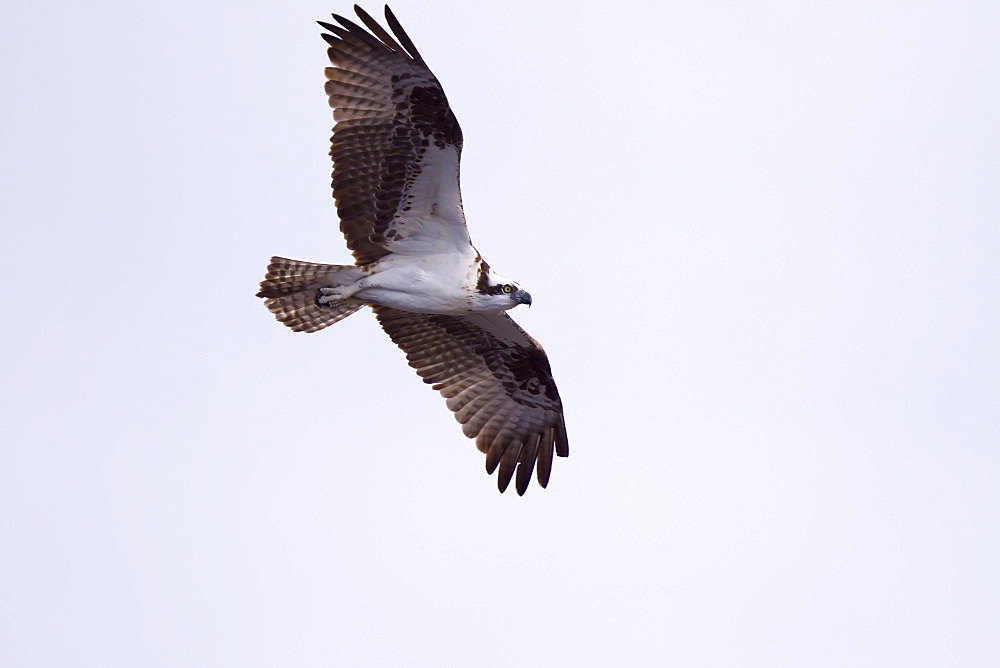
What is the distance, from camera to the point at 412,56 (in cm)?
Answer: 1342

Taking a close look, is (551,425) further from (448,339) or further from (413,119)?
(413,119)

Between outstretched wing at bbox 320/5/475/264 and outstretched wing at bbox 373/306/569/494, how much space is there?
Answer: 161 cm

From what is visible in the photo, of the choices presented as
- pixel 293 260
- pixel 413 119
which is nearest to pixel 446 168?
pixel 413 119

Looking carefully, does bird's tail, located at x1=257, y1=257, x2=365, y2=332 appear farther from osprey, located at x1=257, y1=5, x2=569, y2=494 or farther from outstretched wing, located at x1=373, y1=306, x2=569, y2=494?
outstretched wing, located at x1=373, y1=306, x2=569, y2=494

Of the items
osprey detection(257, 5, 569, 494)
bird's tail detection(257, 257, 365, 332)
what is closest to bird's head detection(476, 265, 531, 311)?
osprey detection(257, 5, 569, 494)

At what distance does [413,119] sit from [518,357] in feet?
9.52

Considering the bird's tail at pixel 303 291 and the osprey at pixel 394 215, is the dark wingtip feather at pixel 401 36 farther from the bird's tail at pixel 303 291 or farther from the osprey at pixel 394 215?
the bird's tail at pixel 303 291

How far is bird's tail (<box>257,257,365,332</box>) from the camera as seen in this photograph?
14.1 metres

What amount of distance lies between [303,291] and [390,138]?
1627 millimetres

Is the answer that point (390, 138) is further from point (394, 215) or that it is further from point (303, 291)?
point (303, 291)

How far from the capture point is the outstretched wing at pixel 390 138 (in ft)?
44.0

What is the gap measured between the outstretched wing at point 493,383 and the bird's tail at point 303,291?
1.08 m

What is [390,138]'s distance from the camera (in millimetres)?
13500

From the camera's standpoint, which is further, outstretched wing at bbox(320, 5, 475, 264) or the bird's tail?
the bird's tail
